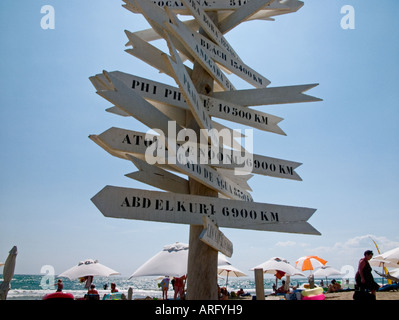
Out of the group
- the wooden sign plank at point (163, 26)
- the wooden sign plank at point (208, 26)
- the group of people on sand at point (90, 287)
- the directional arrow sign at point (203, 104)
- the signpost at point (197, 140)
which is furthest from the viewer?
the group of people on sand at point (90, 287)

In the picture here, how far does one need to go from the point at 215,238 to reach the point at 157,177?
0.74m

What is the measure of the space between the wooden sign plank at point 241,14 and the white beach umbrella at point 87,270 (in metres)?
11.8

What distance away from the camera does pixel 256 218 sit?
3160 millimetres

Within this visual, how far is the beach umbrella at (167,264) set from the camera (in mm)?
10633

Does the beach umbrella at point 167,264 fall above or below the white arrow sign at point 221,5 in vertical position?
below

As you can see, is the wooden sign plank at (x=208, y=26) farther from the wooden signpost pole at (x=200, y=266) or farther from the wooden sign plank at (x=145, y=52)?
the wooden signpost pole at (x=200, y=266)

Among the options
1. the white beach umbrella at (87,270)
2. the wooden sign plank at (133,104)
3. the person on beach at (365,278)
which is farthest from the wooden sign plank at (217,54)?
the white beach umbrella at (87,270)

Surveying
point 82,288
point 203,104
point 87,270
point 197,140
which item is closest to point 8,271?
point 87,270

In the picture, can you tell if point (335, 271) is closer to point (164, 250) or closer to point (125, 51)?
point (164, 250)

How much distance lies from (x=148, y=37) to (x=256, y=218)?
2.82m

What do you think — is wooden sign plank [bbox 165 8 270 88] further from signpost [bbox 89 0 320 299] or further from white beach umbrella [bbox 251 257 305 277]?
white beach umbrella [bbox 251 257 305 277]

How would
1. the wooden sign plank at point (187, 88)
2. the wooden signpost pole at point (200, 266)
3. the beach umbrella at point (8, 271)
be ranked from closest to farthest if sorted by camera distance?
the wooden sign plank at point (187, 88) < the wooden signpost pole at point (200, 266) < the beach umbrella at point (8, 271)
